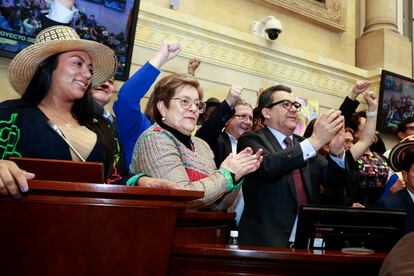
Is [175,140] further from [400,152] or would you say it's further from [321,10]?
[321,10]

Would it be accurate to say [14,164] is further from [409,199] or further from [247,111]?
[247,111]

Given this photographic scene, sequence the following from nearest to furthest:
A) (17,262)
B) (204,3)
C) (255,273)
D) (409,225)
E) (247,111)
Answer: (17,262), (255,273), (409,225), (247,111), (204,3)

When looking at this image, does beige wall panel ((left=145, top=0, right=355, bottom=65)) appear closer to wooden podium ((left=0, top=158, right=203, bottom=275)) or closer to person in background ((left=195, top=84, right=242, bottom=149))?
person in background ((left=195, top=84, right=242, bottom=149))

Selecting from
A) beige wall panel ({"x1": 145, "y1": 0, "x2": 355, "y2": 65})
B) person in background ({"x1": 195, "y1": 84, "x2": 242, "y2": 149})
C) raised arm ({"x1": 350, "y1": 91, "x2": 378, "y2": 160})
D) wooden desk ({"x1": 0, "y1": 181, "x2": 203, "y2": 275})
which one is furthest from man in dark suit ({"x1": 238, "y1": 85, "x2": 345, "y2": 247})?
beige wall panel ({"x1": 145, "y1": 0, "x2": 355, "y2": 65})

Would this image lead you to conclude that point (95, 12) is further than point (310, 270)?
Yes

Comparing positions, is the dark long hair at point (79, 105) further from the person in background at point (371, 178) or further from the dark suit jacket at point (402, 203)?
the person in background at point (371, 178)

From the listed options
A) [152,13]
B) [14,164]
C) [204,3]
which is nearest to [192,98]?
[14,164]

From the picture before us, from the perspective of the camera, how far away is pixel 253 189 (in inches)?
100

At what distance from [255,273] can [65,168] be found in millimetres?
662

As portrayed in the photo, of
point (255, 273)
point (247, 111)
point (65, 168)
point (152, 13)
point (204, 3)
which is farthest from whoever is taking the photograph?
point (204, 3)

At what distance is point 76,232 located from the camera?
41.5 inches

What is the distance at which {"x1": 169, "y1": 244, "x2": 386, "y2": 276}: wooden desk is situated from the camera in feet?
4.53

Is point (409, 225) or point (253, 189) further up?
point (253, 189)

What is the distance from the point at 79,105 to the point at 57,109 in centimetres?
11
